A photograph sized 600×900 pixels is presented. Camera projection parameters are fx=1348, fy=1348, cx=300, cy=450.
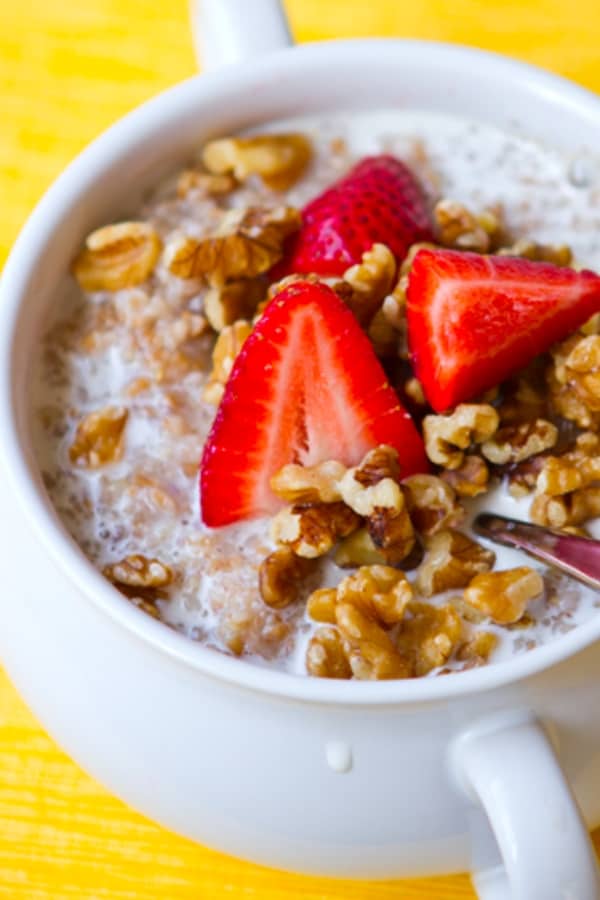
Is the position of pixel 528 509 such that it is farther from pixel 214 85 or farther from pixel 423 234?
pixel 214 85

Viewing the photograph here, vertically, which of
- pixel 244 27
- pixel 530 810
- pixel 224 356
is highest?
pixel 244 27

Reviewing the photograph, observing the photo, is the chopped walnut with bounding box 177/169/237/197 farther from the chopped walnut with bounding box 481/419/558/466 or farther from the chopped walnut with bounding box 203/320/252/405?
the chopped walnut with bounding box 481/419/558/466

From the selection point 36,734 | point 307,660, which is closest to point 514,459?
point 307,660

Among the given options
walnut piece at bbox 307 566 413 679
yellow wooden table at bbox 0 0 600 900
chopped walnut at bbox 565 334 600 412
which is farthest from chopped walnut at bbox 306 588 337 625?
yellow wooden table at bbox 0 0 600 900

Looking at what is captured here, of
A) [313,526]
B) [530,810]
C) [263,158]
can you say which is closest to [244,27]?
[263,158]

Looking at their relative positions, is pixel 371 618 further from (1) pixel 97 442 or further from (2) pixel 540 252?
(2) pixel 540 252

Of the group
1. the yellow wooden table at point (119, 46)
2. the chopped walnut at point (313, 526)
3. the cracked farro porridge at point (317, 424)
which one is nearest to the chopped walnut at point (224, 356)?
the cracked farro porridge at point (317, 424)
